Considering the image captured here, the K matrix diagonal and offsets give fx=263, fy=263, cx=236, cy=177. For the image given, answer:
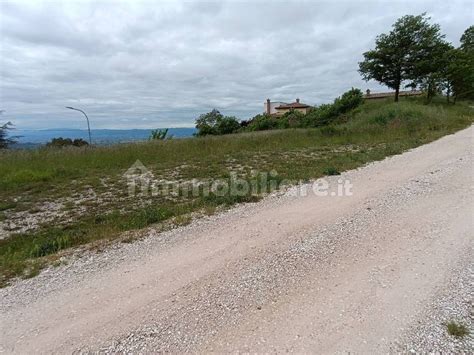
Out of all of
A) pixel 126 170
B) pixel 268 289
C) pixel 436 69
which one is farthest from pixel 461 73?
pixel 268 289

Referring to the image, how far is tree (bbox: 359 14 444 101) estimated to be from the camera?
90.8 ft

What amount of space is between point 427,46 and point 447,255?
33621mm

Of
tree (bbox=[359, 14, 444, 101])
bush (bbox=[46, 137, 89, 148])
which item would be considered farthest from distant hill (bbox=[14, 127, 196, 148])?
tree (bbox=[359, 14, 444, 101])

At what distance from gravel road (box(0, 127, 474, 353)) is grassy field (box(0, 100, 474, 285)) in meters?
0.72

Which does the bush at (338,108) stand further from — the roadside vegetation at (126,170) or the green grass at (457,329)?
the green grass at (457,329)

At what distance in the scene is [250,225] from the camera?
14.4 feet

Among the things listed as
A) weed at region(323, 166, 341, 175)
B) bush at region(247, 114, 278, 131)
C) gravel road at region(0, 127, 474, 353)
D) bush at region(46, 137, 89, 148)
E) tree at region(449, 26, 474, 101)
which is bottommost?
gravel road at region(0, 127, 474, 353)

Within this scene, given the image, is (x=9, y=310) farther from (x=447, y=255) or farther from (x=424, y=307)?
(x=447, y=255)

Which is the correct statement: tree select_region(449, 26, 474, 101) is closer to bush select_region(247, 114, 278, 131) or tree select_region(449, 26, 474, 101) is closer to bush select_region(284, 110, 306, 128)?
bush select_region(284, 110, 306, 128)

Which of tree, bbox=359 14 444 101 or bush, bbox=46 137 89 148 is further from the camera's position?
tree, bbox=359 14 444 101

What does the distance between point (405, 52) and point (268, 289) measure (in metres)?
34.3

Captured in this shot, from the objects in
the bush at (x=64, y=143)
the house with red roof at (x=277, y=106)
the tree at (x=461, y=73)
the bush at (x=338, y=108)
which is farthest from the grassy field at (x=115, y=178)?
the house with red roof at (x=277, y=106)

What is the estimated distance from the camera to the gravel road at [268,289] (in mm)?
2178

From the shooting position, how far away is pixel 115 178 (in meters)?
8.62
